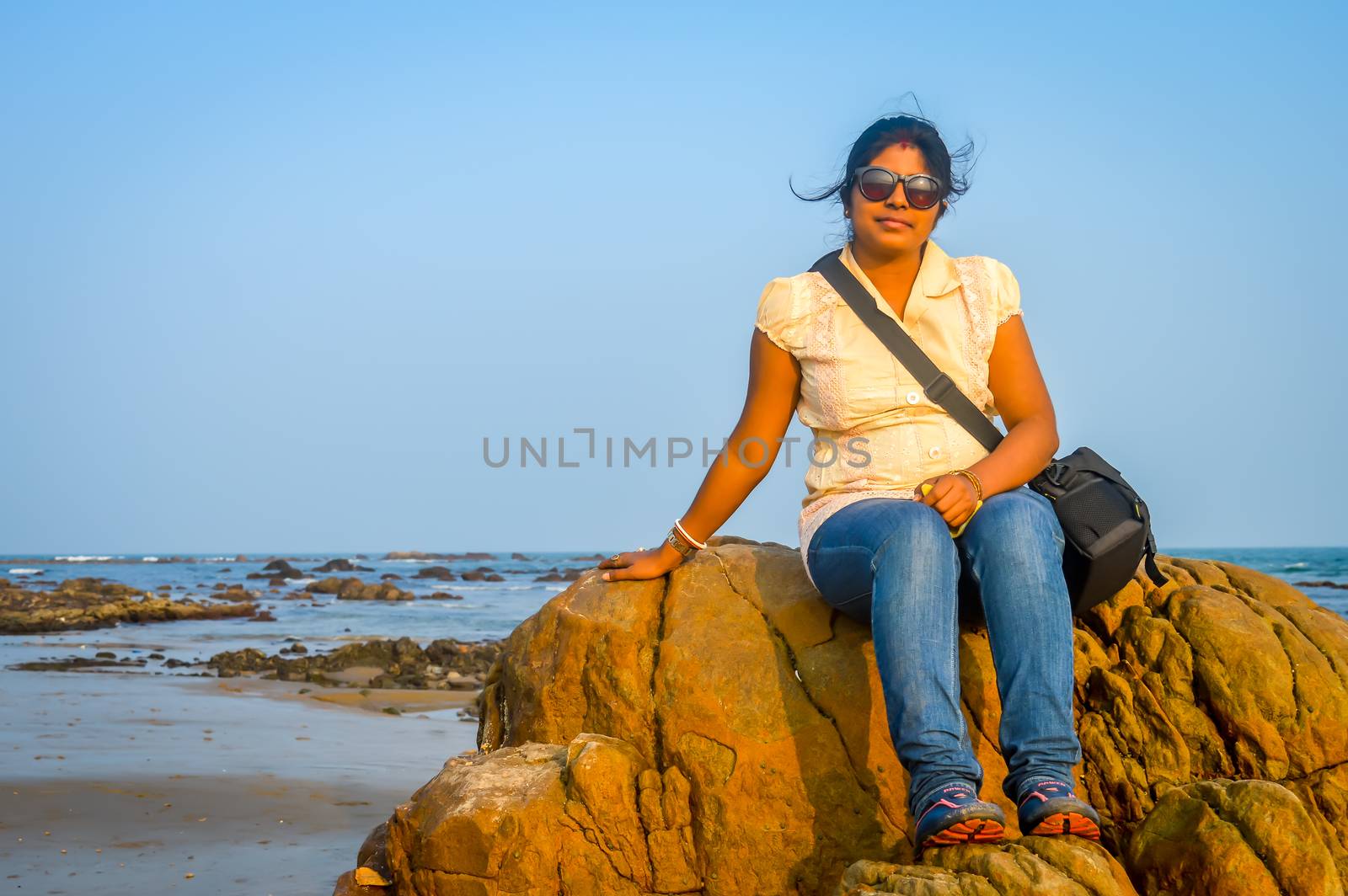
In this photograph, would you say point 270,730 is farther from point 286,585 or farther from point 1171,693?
point 286,585

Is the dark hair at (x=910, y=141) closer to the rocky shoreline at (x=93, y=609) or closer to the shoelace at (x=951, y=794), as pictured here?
the shoelace at (x=951, y=794)

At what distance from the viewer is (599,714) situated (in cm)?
436

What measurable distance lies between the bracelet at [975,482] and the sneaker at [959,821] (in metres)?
0.91

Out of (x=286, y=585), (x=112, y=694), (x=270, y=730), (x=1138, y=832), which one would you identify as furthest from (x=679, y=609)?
(x=286, y=585)

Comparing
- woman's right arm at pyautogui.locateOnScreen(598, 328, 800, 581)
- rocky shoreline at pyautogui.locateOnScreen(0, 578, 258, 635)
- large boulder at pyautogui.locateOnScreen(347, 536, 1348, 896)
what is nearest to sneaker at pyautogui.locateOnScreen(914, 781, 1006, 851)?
large boulder at pyautogui.locateOnScreen(347, 536, 1348, 896)

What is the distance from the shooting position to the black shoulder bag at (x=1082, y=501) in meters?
3.70

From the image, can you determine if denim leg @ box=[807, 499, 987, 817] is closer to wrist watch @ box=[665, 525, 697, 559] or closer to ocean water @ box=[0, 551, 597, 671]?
wrist watch @ box=[665, 525, 697, 559]

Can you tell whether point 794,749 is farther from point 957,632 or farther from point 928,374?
point 928,374

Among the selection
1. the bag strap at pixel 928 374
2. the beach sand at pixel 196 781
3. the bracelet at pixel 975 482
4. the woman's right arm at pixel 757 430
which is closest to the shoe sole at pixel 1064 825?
the bracelet at pixel 975 482

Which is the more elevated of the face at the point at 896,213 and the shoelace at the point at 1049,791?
the face at the point at 896,213

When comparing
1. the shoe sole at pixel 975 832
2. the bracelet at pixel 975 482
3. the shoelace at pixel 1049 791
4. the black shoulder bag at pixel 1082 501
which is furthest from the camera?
the black shoulder bag at pixel 1082 501

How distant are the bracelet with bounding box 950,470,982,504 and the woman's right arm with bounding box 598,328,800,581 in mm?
804

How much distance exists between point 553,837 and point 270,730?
239 inches

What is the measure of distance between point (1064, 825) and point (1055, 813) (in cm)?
4
